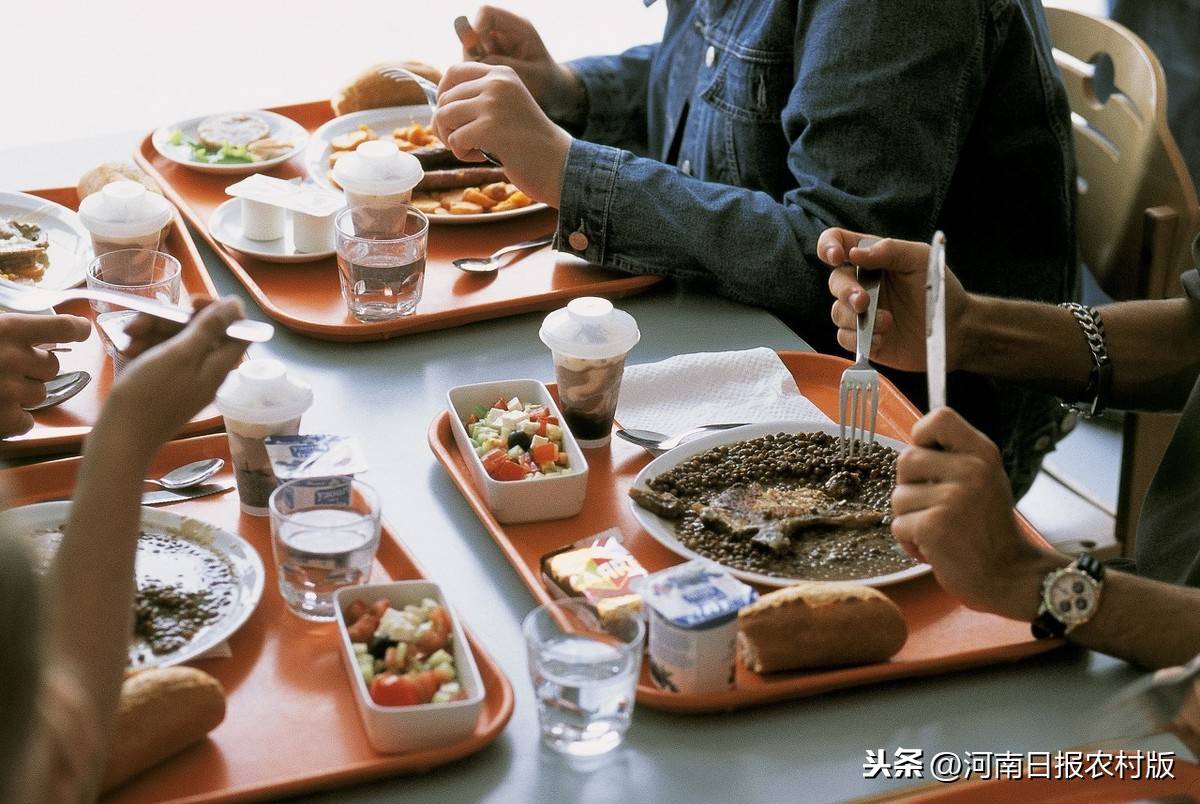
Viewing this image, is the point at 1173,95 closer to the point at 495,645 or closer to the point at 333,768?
the point at 495,645

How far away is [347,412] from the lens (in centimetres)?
152

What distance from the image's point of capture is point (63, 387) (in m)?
1.53

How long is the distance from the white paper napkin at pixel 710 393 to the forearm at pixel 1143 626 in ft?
1.38

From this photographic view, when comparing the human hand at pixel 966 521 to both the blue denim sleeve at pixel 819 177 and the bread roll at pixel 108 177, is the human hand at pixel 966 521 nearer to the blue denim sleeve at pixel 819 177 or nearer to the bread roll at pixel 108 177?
the blue denim sleeve at pixel 819 177

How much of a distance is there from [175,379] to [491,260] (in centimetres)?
85

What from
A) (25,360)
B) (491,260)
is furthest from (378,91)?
(25,360)

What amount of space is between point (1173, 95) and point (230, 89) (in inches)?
109

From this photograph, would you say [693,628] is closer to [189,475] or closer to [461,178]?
[189,475]

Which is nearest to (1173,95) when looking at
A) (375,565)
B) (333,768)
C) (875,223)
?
(875,223)

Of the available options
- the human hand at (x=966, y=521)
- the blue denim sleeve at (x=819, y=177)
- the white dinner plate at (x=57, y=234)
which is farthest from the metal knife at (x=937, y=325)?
the white dinner plate at (x=57, y=234)

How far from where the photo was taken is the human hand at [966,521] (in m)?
1.13

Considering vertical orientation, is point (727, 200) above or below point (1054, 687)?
above

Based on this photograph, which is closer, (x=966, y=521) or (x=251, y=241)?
(x=966, y=521)

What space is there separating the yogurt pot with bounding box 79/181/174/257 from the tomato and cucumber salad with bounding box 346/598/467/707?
0.75 m
